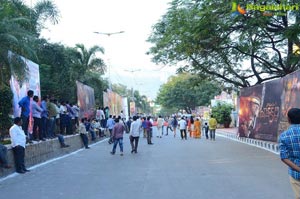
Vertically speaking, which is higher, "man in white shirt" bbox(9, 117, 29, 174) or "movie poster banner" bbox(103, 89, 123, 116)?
"movie poster banner" bbox(103, 89, 123, 116)

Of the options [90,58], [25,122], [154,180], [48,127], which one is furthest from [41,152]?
[90,58]

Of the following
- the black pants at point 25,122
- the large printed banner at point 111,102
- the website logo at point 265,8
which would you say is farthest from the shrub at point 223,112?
the black pants at point 25,122

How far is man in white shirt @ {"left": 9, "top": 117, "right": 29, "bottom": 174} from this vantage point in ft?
38.3

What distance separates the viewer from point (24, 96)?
49.0 feet

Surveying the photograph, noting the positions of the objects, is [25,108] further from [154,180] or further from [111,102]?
[111,102]

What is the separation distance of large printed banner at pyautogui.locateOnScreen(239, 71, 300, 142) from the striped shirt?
38.7 ft

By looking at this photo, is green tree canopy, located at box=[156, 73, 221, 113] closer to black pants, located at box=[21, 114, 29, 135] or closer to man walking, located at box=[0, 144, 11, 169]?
black pants, located at box=[21, 114, 29, 135]

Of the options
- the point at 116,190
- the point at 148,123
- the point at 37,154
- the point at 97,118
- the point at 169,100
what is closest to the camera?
the point at 116,190

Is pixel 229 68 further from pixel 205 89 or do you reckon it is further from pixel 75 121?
pixel 205 89

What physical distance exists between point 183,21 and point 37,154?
9517mm

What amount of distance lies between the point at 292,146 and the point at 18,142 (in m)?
8.68

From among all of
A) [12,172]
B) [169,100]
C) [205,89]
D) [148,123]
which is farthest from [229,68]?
[169,100]

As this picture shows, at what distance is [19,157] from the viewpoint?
12.0 m

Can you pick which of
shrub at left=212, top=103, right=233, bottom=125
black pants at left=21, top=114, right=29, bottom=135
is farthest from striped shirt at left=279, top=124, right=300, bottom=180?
shrub at left=212, top=103, right=233, bottom=125
